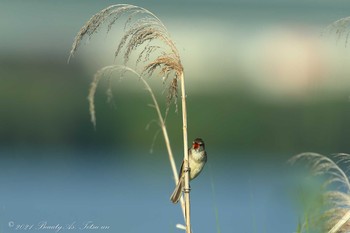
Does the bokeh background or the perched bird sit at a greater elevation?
the perched bird

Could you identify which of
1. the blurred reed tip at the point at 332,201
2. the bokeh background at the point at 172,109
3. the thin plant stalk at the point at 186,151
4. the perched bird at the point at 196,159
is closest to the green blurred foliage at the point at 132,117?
the bokeh background at the point at 172,109

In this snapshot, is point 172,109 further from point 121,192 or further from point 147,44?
point 147,44

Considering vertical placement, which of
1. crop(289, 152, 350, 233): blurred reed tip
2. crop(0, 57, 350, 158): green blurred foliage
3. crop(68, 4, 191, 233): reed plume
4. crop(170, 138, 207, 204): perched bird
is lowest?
crop(0, 57, 350, 158): green blurred foliage

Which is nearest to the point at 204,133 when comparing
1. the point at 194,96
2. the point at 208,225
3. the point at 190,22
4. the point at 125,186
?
the point at 194,96

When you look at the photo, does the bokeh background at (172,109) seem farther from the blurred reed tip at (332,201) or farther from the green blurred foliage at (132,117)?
the blurred reed tip at (332,201)

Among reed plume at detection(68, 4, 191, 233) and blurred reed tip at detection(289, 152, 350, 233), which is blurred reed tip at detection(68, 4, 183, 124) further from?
blurred reed tip at detection(289, 152, 350, 233)

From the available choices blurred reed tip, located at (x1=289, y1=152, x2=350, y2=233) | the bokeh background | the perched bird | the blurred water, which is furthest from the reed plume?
the bokeh background

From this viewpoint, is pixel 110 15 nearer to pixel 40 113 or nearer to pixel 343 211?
pixel 343 211

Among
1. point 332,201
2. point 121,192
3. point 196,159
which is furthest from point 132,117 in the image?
point 332,201
